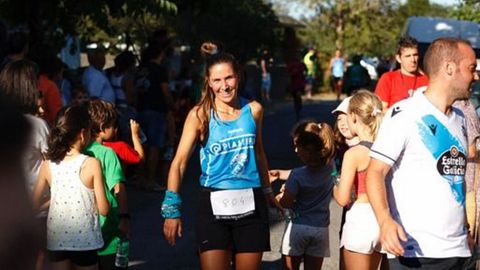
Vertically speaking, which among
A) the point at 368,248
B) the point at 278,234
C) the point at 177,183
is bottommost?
the point at 278,234

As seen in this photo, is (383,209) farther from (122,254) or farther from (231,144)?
(122,254)

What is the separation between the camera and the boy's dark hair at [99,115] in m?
6.13

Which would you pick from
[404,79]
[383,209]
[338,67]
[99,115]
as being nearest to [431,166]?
[383,209]

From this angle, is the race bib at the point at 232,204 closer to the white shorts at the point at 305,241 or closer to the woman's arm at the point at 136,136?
the white shorts at the point at 305,241

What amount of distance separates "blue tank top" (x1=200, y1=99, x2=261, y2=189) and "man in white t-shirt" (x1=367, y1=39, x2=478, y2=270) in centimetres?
119

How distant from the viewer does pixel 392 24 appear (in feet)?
204

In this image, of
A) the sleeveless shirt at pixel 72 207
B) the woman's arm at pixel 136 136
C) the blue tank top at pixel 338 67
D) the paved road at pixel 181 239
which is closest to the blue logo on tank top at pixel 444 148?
the sleeveless shirt at pixel 72 207

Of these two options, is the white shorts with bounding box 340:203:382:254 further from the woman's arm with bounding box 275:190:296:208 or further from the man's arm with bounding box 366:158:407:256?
the man's arm with bounding box 366:158:407:256

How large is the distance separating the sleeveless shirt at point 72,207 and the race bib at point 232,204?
0.70m

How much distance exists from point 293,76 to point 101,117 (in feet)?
64.3

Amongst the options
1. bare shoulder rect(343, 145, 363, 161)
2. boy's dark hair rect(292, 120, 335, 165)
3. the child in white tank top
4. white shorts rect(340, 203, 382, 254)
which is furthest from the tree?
the child in white tank top

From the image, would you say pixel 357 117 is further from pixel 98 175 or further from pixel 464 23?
pixel 464 23

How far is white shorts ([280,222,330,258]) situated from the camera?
6344 mm

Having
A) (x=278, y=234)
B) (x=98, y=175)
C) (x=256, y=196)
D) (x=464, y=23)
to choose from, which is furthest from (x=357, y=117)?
(x=464, y=23)
